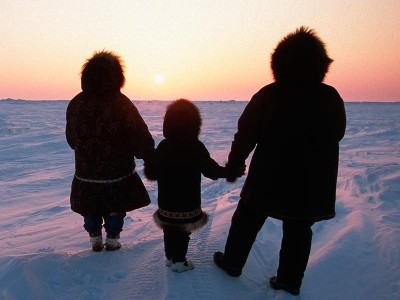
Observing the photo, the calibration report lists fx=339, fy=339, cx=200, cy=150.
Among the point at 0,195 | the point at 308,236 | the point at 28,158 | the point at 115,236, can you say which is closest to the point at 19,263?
the point at 115,236

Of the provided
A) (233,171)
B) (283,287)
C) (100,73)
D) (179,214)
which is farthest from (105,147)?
(283,287)

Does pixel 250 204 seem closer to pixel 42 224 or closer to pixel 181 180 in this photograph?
pixel 181 180

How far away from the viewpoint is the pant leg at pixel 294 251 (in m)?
2.31

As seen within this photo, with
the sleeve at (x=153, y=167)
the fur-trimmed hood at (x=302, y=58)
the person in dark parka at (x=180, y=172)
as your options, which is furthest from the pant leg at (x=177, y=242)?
the fur-trimmed hood at (x=302, y=58)

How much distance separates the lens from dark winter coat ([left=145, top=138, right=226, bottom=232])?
2.33m

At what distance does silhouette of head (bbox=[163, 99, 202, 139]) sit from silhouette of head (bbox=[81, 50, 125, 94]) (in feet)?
1.80

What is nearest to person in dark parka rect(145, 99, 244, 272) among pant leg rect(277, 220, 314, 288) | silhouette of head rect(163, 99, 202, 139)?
silhouette of head rect(163, 99, 202, 139)

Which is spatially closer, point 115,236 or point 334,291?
point 334,291

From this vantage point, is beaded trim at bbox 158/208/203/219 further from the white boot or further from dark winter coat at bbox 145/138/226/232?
the white boot

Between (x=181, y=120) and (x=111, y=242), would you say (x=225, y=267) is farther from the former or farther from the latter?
(x=181, y=120)

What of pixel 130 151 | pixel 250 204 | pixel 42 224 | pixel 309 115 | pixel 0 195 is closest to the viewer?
pixel 309 115

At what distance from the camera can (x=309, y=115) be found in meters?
2.09

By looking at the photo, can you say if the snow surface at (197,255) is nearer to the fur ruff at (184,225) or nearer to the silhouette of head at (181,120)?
the fur ruff at (184,225)

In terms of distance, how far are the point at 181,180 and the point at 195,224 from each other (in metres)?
0.34
